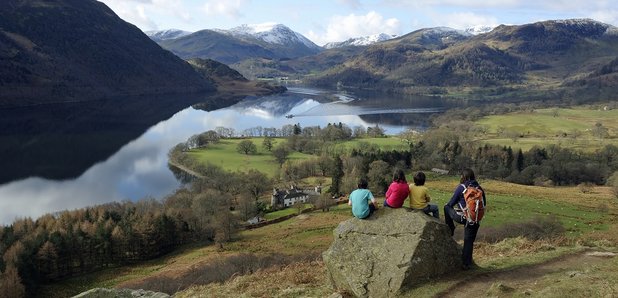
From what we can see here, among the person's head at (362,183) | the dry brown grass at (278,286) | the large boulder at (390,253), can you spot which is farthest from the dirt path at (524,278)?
the dry brown grass at (278,286)

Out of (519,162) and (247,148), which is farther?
(247,148)

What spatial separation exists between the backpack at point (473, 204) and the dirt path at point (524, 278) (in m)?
1.89

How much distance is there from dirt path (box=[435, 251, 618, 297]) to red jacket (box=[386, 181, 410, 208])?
10.4ft

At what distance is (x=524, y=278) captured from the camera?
14.7 metres

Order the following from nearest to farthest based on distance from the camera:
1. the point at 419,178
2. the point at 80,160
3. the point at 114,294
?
the point at 419,178
the point at 114,294
the point at 80,160

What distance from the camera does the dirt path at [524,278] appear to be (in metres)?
13.2

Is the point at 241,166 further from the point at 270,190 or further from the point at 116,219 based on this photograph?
the point at 116,219

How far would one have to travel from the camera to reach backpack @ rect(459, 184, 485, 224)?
14.6 meters

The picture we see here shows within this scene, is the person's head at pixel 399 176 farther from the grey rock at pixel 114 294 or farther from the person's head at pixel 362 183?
the grey rock at pixel 114 294

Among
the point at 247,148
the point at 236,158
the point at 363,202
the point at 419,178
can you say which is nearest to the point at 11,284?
the point at 363,202

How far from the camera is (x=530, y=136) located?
539 ft

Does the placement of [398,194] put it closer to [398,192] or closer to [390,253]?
[398,192]

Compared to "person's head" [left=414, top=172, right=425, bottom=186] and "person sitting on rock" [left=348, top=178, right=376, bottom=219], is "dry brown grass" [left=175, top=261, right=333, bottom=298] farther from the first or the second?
"person's head" [left=414, top=172, right=425, bottom=186]

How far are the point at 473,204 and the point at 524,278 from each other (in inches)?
114
